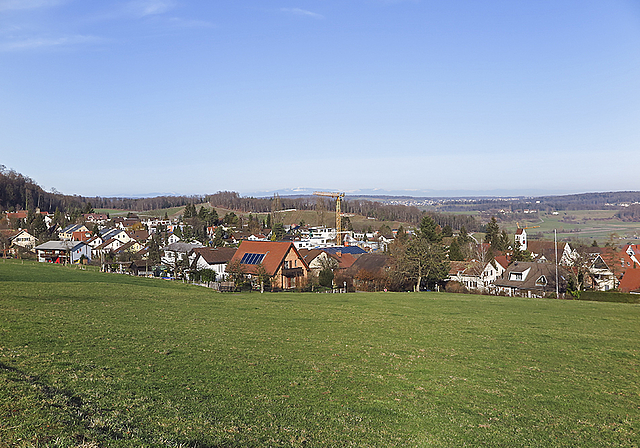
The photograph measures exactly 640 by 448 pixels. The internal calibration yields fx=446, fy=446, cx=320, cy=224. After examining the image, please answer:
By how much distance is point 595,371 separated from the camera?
50.2ft

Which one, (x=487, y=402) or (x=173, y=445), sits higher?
(x=173, y=445)

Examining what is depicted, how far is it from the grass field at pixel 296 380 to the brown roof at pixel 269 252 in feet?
112

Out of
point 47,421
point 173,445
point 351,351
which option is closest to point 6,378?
point 47,421

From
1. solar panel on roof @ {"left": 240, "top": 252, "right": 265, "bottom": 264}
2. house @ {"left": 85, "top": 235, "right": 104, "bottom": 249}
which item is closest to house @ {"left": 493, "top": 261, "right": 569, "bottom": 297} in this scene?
solar panel on roof @ {"left": 240, "top": 252, "right": 265, "bottom": 264}

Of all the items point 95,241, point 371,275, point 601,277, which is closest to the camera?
point 371,275

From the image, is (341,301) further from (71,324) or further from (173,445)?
(173,445)

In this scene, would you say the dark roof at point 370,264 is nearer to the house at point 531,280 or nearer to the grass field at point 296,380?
the house at point 531,280

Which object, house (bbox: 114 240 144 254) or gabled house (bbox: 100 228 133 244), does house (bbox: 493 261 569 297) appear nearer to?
house (bbox: 114 240 144 254)

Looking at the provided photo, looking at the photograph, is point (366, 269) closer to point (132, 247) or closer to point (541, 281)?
point (541, 281)

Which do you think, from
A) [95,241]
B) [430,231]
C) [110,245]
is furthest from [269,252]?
[95,241]

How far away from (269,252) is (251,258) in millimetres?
2913

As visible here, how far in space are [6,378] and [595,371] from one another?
1721 cm

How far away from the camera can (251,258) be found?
2466 inches

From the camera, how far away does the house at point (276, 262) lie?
57781mm
